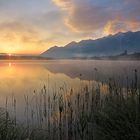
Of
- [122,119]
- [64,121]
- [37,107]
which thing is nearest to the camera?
[122,119]

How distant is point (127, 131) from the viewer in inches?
234

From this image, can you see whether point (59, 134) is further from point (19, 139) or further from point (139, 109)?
point (139, 109)

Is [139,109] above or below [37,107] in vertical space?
above

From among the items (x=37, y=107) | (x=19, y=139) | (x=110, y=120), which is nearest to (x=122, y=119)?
(x=110, y=120)

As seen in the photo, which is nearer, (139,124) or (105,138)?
(139,124)

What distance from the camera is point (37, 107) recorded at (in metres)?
13.1

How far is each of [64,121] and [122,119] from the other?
4462 millimetres

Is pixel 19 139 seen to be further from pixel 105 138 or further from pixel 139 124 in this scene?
pixel 139 124

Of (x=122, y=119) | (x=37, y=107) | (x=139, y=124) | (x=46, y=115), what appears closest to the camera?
(x=139, y=124)

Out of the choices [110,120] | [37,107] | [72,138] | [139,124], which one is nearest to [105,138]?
[110,120]

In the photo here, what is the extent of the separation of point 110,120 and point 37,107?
23.7ft

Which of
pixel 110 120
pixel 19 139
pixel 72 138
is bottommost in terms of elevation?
pixel 72 138

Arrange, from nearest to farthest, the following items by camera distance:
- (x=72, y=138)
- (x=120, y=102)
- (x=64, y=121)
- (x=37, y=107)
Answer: (x=120, y=102) < (x=72, y=138) < (x=64, y=121) < (x=37, y=107)

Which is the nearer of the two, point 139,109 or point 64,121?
point 139,109
